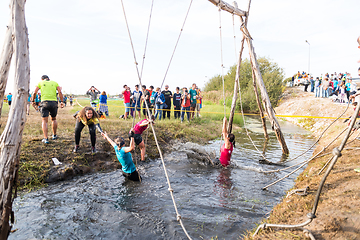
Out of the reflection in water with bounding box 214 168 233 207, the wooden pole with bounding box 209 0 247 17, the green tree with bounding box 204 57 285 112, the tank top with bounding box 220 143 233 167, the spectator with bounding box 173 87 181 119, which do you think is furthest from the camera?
the green tree with bounding box 204 57 285 112

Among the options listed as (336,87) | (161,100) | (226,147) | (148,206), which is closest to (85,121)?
(148,206)

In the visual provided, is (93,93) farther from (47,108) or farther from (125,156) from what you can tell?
(125,156)

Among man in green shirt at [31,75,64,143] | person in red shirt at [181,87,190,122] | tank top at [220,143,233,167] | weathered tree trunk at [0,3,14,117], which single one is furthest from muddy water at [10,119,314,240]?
person in red shirt at [181,87,190,122]

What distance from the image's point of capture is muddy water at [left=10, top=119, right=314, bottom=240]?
3.92m

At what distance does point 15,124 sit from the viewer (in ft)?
9.97

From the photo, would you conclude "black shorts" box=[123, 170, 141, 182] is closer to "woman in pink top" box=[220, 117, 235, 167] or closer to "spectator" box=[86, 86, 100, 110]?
"woman in pink top" box=[220, 117, 235, 167]

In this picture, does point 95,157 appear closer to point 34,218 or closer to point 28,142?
point 28,142

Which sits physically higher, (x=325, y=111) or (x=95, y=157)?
Answer: (x=325, y=111)

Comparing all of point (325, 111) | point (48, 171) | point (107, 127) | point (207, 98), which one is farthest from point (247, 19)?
point (207, 98)

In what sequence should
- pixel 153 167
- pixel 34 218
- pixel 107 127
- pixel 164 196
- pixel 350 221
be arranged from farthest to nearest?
pixel 107 127 < pixel 153 167 < pixel 164 196 < pixel 34 218 < pixel 350 221

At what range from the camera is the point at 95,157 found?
717 cm

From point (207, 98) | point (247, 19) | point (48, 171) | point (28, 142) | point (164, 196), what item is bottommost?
point (164, 196)

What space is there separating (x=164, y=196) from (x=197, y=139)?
637 centimetres

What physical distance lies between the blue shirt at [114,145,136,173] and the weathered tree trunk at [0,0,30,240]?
2580mm
